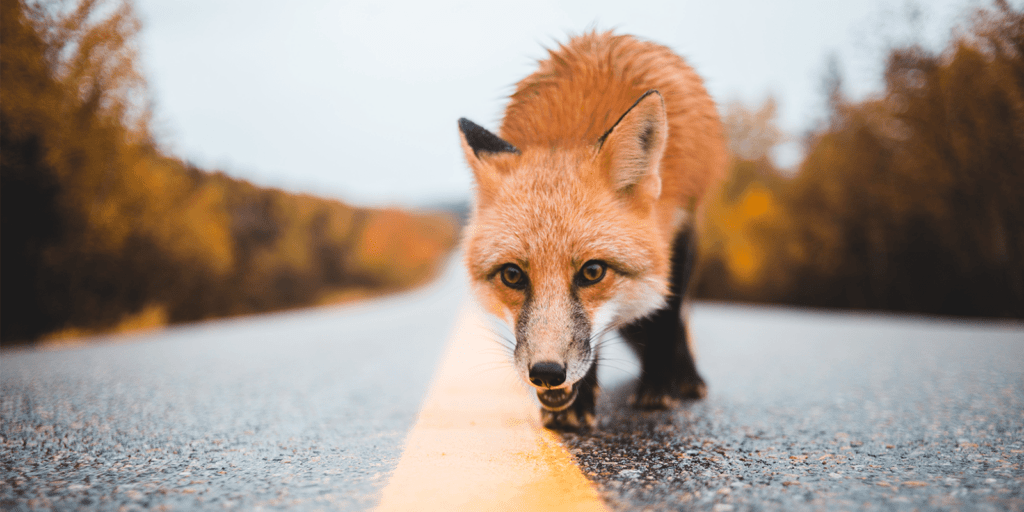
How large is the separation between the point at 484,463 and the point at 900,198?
40.7 ft

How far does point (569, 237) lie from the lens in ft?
7.37

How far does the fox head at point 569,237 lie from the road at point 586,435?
15.7 inches

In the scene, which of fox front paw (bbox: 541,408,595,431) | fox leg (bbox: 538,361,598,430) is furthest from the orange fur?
fox front paw (bbox: 541,408,595,431)

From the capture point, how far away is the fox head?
83.4 inches

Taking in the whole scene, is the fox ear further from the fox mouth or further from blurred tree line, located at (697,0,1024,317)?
blurred tree line, located at (697,0,1024,317)

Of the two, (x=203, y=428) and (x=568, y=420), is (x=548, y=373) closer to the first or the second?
(x=568, y=420)

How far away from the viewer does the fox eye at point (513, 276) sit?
2.30 m

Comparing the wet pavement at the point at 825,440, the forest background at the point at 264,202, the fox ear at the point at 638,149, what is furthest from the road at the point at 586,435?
the forest background at the point at 264,202

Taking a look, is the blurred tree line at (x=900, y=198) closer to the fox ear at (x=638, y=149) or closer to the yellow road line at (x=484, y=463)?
the fox ear at (x=638, y=149)

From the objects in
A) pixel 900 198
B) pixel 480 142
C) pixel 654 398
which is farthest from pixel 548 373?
pixel 900 198

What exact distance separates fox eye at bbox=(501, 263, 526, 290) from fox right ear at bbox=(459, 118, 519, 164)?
640mm

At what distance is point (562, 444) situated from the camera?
217cm

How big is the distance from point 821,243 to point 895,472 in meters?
15.7

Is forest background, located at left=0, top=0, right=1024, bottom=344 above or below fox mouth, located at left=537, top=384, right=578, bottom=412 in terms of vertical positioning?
above
